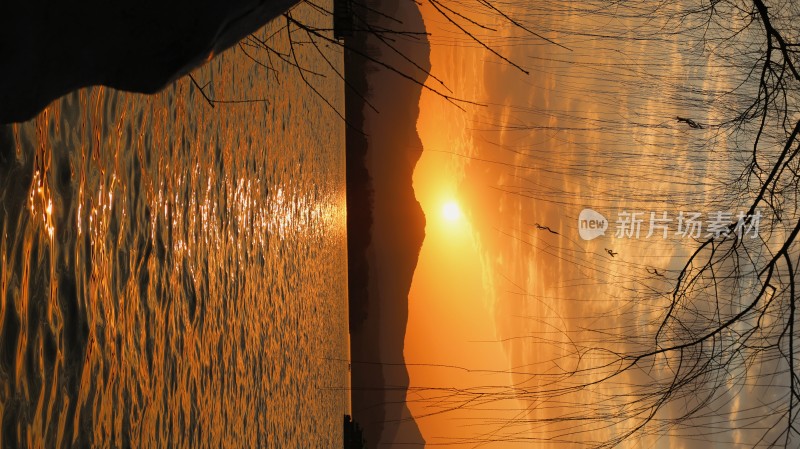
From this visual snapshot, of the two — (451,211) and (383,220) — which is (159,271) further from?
(383,220)

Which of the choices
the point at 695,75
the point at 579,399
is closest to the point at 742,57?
the point at 695,75

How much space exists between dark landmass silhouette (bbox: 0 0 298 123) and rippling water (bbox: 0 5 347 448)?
1.30ft

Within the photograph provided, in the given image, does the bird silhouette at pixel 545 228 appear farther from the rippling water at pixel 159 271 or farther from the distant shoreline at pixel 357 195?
the distant shoreline at pixel 357 195

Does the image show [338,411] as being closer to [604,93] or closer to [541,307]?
[541,307]

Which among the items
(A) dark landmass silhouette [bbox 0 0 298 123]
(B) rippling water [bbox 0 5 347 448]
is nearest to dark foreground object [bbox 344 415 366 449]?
(B) rippling water [bbox 0 5 347 448]

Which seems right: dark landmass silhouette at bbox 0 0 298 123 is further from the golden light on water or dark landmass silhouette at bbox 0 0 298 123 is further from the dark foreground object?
the dark foreground object

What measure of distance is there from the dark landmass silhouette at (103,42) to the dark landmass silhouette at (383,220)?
120 inches

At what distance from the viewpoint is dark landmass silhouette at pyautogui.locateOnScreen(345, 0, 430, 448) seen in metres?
3.53

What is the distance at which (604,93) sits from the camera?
246 centimetres

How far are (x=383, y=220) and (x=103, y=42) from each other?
365cm

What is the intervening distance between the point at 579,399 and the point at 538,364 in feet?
1.40

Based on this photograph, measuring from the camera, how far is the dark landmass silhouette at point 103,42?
30 cm

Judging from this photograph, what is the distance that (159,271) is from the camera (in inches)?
44.1

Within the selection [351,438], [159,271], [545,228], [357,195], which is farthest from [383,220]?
[159,271]
